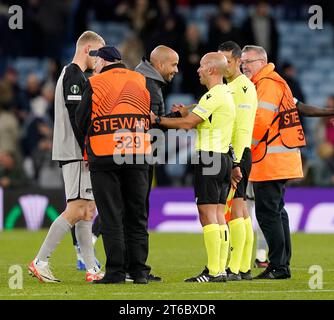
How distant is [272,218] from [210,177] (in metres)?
1.11

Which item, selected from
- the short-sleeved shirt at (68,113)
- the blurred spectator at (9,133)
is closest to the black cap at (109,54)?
the short-sleeved shirt at (68,113)

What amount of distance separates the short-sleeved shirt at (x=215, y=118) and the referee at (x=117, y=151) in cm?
53

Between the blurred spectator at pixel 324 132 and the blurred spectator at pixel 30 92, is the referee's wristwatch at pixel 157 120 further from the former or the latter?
the blurred spectator at pixel 30 92

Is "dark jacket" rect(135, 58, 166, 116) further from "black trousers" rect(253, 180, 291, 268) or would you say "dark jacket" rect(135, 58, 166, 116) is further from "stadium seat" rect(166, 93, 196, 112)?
"stadium seat" rect(166, 93, 196, 112)

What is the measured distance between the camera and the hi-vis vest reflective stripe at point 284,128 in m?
11.6

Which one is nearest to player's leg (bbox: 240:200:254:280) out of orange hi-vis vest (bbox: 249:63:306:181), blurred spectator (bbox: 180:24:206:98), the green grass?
the green grass

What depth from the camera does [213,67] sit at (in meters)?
10.6

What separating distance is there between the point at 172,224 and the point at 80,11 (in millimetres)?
6674

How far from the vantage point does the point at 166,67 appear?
10961mm

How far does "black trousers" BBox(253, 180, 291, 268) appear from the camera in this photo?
37.2 feet

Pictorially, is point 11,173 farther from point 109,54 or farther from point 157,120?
point 109,54

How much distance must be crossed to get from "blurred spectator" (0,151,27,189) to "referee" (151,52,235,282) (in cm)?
929

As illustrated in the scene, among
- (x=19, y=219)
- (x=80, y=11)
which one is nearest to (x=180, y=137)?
(x=19, y=219)

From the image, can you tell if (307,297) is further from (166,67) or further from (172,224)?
(172,224)
